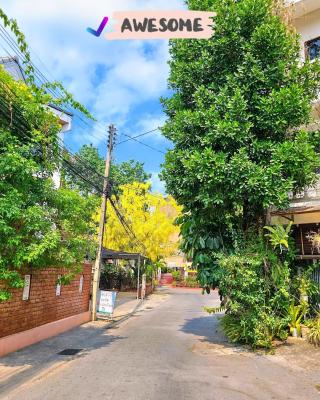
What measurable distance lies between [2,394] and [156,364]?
139 inches

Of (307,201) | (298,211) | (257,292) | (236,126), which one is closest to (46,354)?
(257,292)

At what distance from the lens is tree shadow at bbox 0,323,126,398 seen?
8409 mm

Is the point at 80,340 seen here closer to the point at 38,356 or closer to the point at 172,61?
the point at 38,356

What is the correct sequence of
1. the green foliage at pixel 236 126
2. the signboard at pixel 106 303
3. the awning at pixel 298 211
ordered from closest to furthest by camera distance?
1. the green foliage at pixel 236 126
2. the awning at pixel 298 211
3. the signboard at pixel 106 303

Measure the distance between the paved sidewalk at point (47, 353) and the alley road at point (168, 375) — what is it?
23 centimetres

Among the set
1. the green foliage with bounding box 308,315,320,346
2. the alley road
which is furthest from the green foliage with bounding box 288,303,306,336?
the alley road

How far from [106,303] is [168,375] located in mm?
10351

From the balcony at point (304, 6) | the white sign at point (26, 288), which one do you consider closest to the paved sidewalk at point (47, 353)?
the white sign at point (26, 288)

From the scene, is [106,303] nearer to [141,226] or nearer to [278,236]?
[278,236]

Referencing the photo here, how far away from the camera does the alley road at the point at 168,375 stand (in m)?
7.15

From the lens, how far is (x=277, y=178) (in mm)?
10617

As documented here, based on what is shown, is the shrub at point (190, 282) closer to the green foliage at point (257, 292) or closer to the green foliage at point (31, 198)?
the green foliage at point (257, 292)

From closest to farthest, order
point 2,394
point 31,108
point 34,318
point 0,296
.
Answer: point 2,394 → point 0,296 → point 31,108 → point 34,318

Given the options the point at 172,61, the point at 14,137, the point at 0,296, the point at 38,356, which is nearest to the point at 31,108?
the point at 14,137
